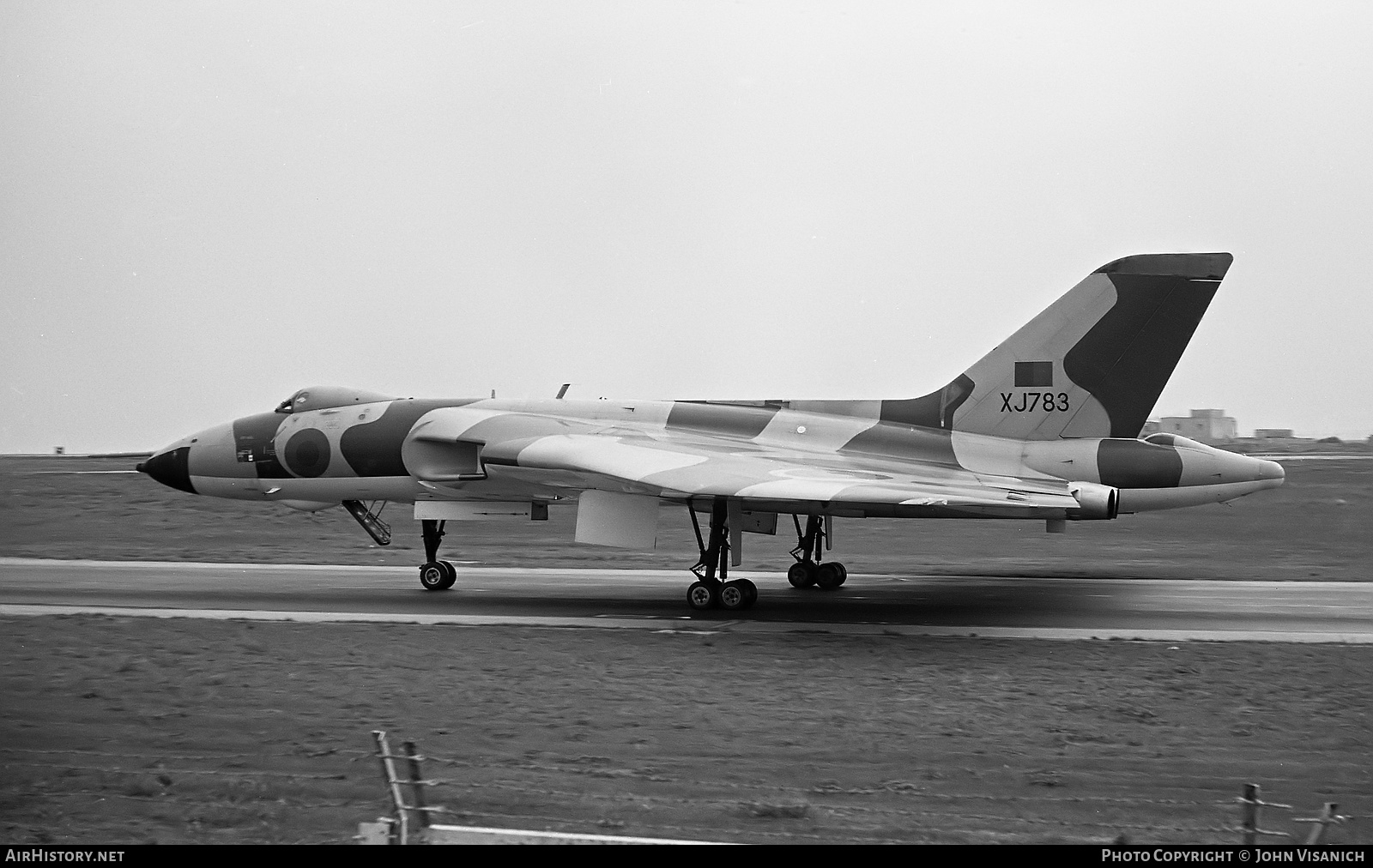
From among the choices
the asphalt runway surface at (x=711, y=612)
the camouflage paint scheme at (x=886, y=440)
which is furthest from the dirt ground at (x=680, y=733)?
the camouflage paint scheme at (x=886, y=440)

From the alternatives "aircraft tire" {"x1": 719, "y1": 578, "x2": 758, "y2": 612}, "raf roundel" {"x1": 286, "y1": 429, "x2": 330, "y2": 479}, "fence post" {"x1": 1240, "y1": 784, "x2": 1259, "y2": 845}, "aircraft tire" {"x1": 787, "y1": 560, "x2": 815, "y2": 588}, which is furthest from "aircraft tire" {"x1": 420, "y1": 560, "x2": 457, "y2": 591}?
"fence post" {"x1": 1240, "y1": 784, "x2": 1259, "y2": 845}

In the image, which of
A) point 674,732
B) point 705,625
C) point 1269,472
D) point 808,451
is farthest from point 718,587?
point 1269,472

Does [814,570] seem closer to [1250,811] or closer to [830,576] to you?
[830,576]

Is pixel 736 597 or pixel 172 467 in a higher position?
pixel 172 467

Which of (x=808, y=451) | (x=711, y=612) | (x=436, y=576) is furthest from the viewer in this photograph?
(x=436, y=576)

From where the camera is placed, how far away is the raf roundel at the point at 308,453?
19516 millimetres

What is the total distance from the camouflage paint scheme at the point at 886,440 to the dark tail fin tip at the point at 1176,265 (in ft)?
0.06

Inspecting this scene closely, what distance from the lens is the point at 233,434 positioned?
20.0 metres

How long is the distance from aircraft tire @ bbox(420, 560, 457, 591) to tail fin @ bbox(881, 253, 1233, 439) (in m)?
8.37

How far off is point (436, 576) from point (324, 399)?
13.1ft

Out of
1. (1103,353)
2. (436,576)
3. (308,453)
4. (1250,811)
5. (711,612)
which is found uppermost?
(1103,353)

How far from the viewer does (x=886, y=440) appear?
1758cm

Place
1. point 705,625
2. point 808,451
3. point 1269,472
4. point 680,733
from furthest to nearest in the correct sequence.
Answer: point 1269,472, point 808,451, point 705,625, point 680,733

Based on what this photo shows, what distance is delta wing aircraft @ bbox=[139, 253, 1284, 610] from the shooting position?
625 inches
